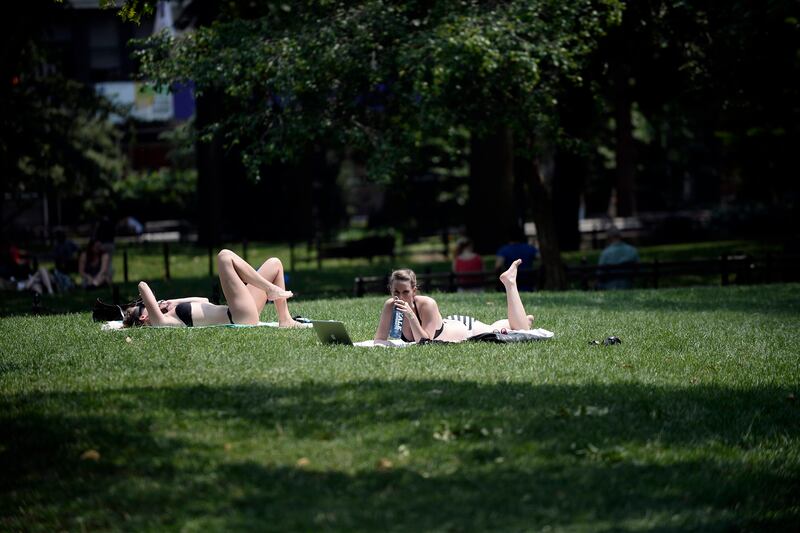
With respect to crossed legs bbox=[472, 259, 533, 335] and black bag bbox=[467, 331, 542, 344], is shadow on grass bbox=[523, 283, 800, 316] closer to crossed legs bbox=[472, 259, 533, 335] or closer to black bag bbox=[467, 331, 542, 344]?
crossed legs bbox=[472, 259, 533, 335]

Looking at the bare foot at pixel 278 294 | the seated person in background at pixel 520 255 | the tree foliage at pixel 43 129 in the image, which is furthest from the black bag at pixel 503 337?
the tree foliage at pixel 43 129

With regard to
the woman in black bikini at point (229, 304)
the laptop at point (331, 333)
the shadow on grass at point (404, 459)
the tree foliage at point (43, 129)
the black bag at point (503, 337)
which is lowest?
the shadow on grass at point (404, 459)

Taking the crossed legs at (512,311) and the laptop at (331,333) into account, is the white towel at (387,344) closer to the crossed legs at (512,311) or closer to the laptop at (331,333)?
the laptop at (331,333)

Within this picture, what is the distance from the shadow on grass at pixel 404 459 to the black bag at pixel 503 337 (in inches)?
101

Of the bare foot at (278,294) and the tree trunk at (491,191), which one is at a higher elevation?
the tree trunk at (491,191)

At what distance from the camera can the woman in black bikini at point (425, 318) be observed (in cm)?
1209

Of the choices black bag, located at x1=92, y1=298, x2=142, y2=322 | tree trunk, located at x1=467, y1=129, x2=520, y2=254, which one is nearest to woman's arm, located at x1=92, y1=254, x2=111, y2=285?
black bag, located at x1=92, y1=298, x2=142, y2=322

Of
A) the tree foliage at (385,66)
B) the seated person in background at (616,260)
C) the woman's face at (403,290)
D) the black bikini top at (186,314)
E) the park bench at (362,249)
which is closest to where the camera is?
the woman's face at (403,290)

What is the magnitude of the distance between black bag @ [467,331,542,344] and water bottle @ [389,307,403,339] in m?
0.77

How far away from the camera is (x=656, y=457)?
324 inches

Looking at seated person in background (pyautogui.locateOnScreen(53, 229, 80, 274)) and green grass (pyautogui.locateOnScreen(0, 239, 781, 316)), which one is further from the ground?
seated person in background (pyautogui.locateOnScreen(53, 229, 80, 274))

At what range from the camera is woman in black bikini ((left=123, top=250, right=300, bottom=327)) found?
13.7 m

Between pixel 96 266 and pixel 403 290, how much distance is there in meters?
14.5

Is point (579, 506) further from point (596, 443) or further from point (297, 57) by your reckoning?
point (297, 57)
